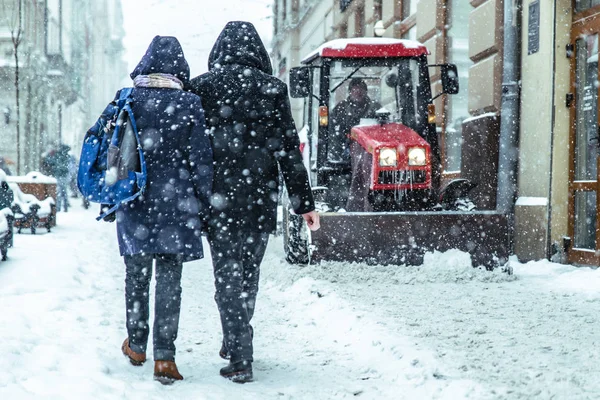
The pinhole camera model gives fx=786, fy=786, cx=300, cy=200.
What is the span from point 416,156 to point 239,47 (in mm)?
4134

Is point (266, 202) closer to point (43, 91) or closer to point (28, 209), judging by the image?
point (28, 209)

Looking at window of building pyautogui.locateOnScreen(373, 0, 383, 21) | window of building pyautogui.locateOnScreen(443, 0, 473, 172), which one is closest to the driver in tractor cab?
window of building pyautogui.locateOnScreen(443, 0, 473, 172)

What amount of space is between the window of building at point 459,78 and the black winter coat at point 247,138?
8.08m

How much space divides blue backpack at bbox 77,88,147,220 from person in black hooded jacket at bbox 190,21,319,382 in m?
0.40

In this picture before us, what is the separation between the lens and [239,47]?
4.22 m

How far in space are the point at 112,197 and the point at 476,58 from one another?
8536 mm

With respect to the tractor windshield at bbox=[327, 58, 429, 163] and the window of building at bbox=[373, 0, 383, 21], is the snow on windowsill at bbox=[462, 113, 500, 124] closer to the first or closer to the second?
the tractor windshield at bbox=[327, 58, 429, 163]

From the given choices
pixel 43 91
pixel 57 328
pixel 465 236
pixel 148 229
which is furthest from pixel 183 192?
pixel 43 91

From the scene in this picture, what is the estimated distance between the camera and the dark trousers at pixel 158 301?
157 inches

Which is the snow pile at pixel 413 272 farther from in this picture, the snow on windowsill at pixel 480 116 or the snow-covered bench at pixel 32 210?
the snow-covered bench at pixel 32 210

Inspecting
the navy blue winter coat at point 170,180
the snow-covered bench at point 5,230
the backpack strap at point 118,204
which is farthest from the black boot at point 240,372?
the snow-covered bench at point 5,230

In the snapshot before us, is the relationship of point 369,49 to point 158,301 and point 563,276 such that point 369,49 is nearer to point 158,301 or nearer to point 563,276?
point 563,276

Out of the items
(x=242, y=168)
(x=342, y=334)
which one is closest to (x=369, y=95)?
(x=342, y=334)

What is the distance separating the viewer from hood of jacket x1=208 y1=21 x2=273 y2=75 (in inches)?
166
